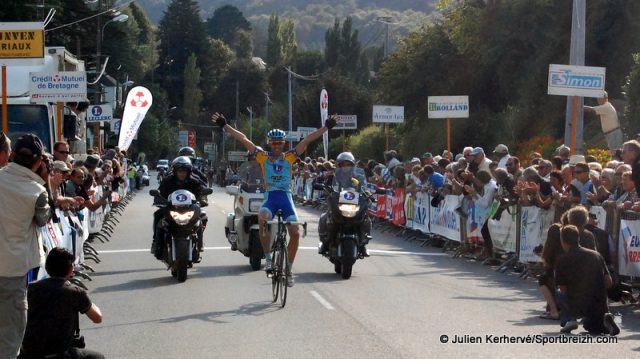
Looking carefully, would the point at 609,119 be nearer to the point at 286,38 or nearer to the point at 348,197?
the point at 348,197

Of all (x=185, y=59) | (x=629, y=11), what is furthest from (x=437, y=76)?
(x=185, y=59)

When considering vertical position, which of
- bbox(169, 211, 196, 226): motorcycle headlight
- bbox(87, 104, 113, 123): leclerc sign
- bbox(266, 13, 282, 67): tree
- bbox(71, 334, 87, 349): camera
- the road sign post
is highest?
bbox(266, 13, 282, 67): tree

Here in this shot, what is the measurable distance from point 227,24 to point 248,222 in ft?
525

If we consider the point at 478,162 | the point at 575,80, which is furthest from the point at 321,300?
the point at 478,162

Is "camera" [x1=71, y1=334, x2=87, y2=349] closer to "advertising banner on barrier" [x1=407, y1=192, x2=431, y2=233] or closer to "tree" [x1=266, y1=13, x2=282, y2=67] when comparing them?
"advertising banner on barrier" [x1=407, y1=192, x2=431, y2=233]

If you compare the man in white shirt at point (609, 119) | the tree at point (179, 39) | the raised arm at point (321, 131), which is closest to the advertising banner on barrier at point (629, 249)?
the raised arm at point (321, 131)

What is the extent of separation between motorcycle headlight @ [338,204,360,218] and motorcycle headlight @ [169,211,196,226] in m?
2.22

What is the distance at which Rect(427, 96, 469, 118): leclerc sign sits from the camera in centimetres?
2720

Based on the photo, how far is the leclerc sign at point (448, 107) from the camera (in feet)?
89.2

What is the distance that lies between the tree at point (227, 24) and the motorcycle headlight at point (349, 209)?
157260mm

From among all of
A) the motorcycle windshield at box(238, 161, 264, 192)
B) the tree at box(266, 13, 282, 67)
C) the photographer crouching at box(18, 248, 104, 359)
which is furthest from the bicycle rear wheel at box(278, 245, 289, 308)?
the tree at box(266, 13, 282, 67)

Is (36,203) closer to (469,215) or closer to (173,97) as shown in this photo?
(469,215)

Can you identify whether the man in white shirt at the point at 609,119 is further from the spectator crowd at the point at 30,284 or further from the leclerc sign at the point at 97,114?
the leclerc sign at the point at 97,114

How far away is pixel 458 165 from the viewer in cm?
2061
